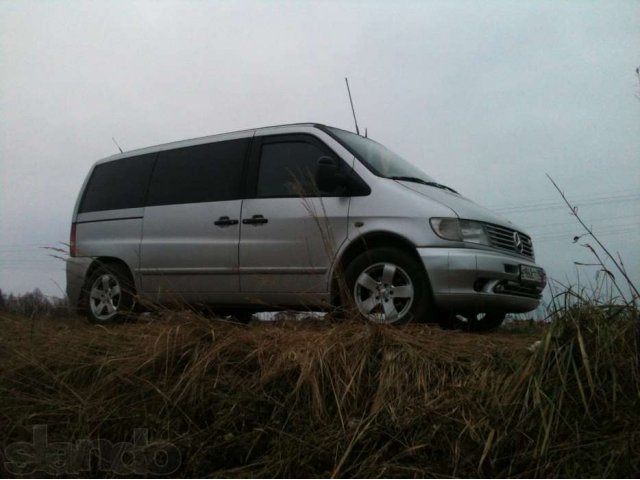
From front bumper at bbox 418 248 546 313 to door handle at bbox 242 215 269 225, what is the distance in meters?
1.45

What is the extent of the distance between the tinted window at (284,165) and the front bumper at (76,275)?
89.0 inches

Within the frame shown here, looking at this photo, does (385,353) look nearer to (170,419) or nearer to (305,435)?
(305,435)

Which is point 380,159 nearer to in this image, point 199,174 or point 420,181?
point 420,181

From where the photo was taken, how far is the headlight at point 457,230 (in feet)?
14.8

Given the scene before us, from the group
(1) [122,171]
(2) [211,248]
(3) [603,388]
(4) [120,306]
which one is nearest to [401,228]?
(2) [211,248]

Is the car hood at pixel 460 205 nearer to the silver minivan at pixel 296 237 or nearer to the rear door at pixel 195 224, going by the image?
the silver minivan at pixel 296 237

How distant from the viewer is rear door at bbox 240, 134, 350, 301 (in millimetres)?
4871

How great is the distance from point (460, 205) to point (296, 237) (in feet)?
4.56

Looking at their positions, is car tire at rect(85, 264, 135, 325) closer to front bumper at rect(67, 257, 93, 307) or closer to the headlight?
front bumper at rect(67, 257, 93, 307)

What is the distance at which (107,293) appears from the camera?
608 cm

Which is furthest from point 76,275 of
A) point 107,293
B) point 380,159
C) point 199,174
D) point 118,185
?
point 380,159

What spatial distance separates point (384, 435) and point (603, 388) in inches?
36.1

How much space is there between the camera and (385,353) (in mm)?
3004

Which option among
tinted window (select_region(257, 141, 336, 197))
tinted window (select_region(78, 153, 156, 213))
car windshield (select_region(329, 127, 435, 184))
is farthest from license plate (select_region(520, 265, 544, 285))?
tinted window (select_region(78, 153, 156, 213))
